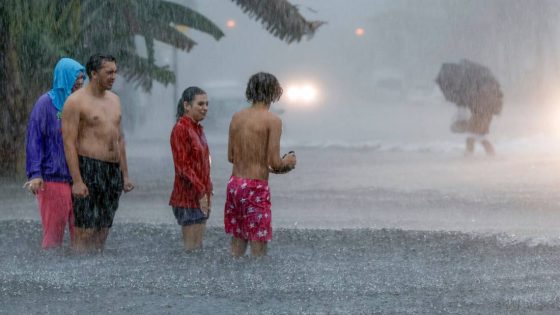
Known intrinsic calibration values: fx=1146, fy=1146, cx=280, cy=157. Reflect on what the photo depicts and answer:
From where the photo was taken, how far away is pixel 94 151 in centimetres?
878

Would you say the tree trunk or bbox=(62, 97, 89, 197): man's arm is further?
the tree trunk

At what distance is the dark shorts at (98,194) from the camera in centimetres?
877

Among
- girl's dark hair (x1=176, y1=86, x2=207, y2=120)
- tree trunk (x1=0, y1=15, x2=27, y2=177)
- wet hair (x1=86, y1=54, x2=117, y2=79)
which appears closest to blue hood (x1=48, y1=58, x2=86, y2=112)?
wet hair (x1=86, y1=54, x2=117, y2=79)

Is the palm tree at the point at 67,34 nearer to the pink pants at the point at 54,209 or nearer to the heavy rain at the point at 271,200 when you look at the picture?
the heavy rain at the point at 271,200

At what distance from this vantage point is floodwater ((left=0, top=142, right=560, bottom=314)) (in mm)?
6895

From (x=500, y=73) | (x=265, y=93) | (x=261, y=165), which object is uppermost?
(x=500, y=73)

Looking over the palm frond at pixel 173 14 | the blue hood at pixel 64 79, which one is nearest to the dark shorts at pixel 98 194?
the blue hood at pixel 64 79

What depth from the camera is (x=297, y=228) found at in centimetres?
1087

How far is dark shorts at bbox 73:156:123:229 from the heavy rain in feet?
0.05

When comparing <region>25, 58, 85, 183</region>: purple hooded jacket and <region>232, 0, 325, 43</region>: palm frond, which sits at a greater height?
<region>232, 0, 325, 43</region>: palm frond

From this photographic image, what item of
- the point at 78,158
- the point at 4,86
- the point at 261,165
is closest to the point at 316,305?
the point at 261,165

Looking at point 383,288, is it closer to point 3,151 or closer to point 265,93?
point 265,93

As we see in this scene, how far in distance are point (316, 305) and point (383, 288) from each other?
75 centimetres

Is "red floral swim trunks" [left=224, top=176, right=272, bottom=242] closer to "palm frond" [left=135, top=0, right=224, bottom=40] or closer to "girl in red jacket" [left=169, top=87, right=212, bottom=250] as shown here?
"girl in red jacket" [left=169, top=87, right=212, bottom=250]
